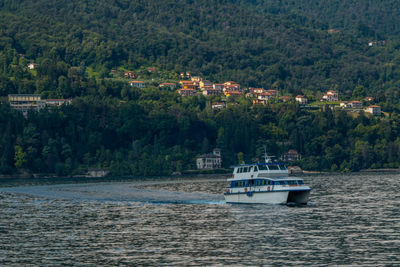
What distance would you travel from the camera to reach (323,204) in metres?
104

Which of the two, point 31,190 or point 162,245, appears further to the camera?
point 31,190

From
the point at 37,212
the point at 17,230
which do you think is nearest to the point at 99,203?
the point at 37,212


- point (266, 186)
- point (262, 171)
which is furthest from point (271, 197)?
point (262, 171)

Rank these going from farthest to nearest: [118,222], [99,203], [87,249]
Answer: [99,203] → [118,222] → [87,249]

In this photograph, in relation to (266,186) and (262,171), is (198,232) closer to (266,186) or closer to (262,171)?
(266,186)

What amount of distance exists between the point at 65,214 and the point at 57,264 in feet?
127

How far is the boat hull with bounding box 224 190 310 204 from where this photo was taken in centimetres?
10231

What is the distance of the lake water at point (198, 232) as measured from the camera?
2347 inches

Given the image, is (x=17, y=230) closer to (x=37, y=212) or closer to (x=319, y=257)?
(x=37, y=212)

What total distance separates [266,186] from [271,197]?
1.79 m

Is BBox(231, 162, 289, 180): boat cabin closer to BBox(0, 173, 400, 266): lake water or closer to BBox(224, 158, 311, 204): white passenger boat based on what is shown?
BBox(224, 158, 311, 204): white passenger boat

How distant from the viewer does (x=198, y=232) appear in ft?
246

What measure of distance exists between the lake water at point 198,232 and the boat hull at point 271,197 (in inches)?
90.2

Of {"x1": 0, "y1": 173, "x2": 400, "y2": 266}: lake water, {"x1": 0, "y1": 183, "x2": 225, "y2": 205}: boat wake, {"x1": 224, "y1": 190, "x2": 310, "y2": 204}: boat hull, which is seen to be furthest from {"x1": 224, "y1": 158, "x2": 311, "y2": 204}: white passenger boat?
{"x1": 0, "y1": 183, "x2": 225, "y2": 205}: boat wake
